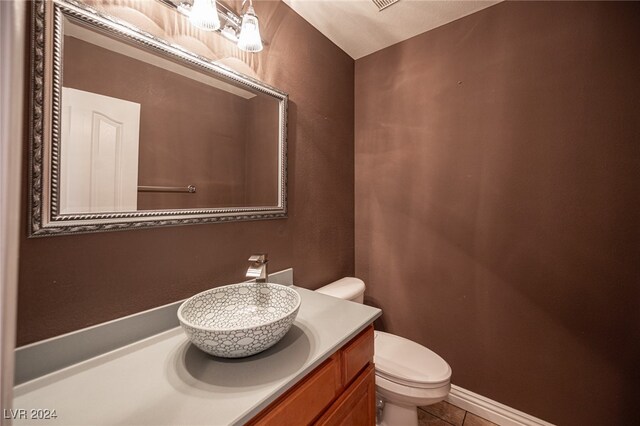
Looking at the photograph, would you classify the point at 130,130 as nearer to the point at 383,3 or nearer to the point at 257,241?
the point at 257,241

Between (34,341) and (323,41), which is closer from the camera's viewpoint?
(34,341)

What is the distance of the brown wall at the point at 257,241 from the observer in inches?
26.5

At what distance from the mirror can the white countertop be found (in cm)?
39

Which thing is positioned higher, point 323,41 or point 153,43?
point 323,41

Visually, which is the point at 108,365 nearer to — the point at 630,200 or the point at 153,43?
the point at 153,43

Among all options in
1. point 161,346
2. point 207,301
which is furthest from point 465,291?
point 161,346

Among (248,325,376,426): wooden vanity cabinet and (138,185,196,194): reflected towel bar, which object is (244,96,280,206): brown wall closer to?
(138,185,196,194): reflected towel bar

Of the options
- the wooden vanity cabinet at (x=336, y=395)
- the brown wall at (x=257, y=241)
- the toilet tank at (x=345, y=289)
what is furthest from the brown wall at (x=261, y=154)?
the wooden vanity cabinet at (x=336, y=395)

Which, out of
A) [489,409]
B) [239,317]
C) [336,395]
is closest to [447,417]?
[489,409]

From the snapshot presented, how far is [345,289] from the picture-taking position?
4.96ft

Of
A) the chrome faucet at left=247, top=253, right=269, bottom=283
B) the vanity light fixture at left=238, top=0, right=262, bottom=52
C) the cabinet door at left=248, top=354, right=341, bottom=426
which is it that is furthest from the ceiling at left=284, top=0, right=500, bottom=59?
the cabinet door at left=248, top=354, right=341, bottom=426

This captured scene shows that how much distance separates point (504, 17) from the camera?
4.39 ft

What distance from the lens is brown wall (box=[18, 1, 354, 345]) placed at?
2.20 ft

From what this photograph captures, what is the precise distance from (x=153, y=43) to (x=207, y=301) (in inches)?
34.7
